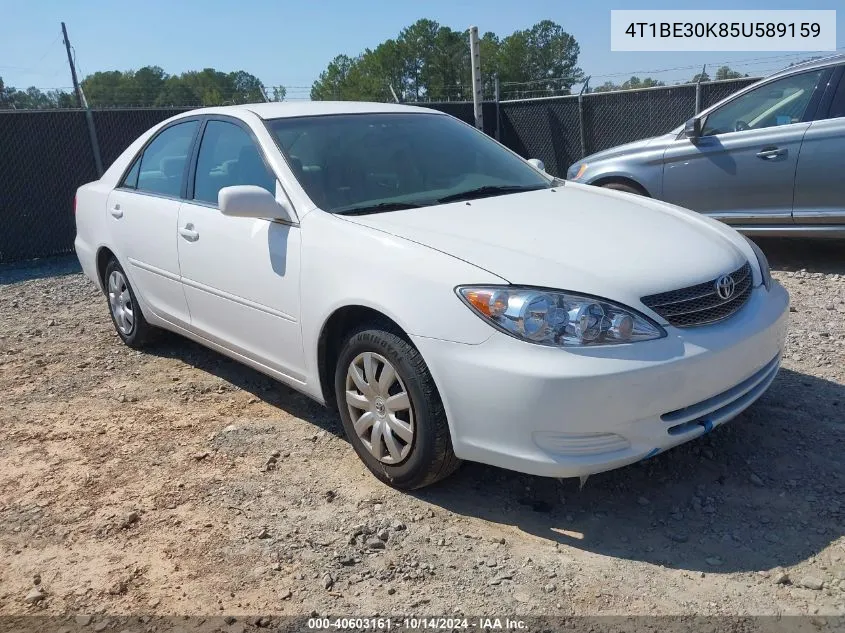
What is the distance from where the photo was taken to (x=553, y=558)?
8.93 feet

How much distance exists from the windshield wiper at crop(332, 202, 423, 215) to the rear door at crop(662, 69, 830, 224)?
13.4 feet

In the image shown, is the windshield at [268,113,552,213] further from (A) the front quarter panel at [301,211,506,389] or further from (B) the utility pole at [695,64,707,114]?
(B) the utility pole at [695,64,707,114]

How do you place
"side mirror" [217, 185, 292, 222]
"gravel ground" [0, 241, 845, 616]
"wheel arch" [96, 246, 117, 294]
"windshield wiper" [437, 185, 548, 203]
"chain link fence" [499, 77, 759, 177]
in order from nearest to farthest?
"gravel ground" [0, 241, 845, 616]
"side mirror" [217, 185, 292, 222]
"windshield wiper" [437, 185, 548, 203]
"wheel arch" [96, 246, 117, 294]
"chain link fence" [499, 77, 759, 177]

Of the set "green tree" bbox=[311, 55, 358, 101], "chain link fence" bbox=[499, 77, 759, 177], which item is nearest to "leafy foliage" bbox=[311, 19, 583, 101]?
"green tree" bbox=[311, 55, 358, 101]

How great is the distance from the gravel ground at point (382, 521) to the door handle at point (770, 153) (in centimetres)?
249

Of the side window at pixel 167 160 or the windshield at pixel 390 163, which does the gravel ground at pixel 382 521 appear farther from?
the side window at pixel 167 160

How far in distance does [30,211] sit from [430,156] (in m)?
7.63

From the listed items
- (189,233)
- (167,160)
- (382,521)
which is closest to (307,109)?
(189,233)

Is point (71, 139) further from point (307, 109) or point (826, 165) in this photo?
point (826, 165)

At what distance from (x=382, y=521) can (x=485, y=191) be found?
1.76 m

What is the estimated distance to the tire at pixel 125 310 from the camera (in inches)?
203

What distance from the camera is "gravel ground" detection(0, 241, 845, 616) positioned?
2557 millimetres

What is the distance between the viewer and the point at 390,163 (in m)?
3.86

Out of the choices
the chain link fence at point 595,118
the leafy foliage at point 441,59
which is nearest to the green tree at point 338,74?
the leafy foliage at point 441,59
